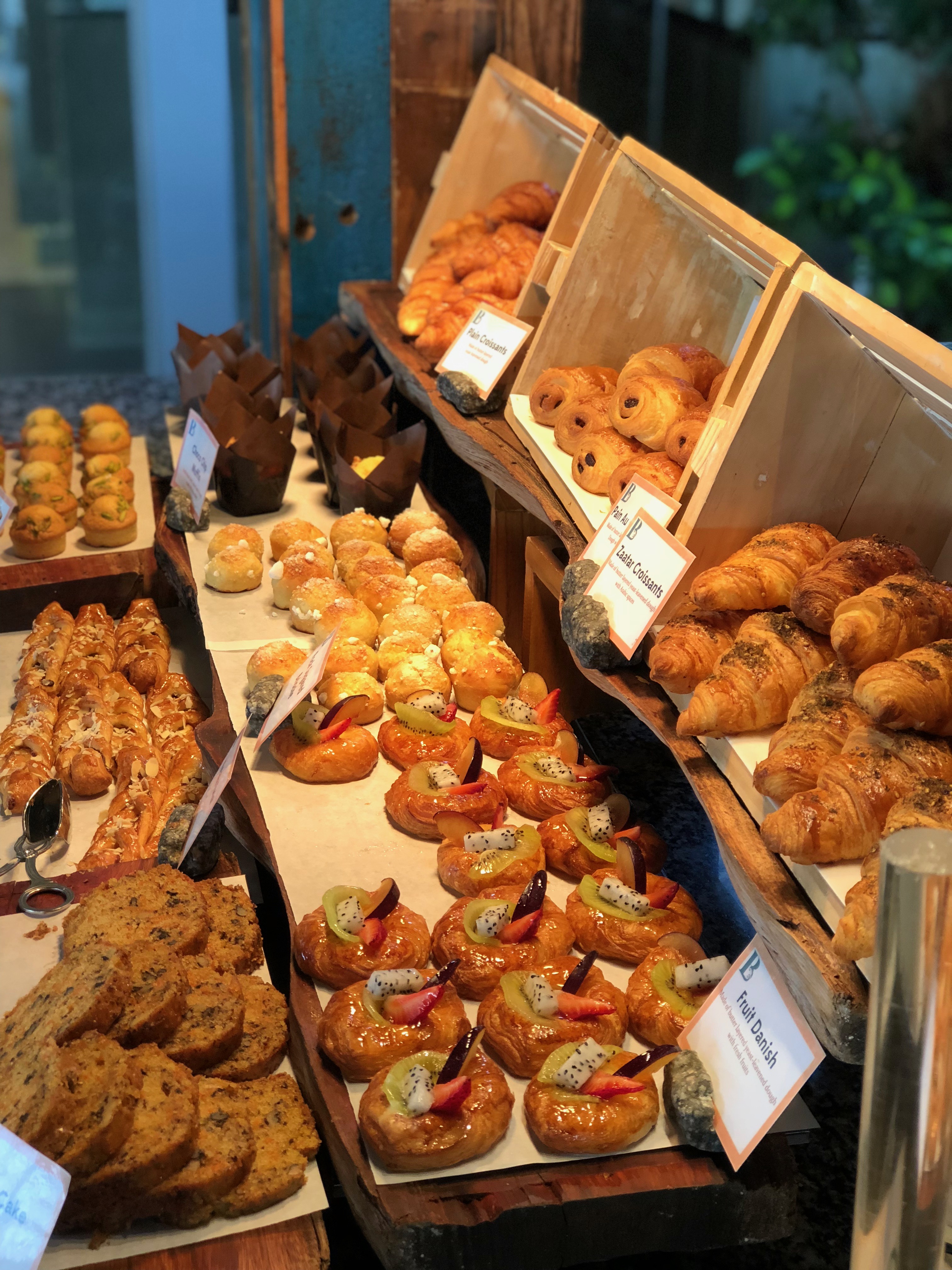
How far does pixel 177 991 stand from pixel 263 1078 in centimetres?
18

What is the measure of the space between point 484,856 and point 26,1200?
0.87 metres

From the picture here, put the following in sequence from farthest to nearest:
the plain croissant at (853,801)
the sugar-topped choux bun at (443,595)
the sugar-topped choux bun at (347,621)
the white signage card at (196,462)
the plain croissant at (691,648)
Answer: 1. the white signage card at (196,462)
2. the sugar-topped choux bun at (443,595)
3. the sugar-topped choux bun at (347,621)
4. the plain croissant at (691,648)
5. the plain croissant at (853,801)

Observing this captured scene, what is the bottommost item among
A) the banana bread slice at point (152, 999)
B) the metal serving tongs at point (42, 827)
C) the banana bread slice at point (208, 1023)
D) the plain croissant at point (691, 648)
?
the metal serving tongs at point (42, 827)

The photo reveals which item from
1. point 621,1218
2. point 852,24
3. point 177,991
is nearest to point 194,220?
point 852,24

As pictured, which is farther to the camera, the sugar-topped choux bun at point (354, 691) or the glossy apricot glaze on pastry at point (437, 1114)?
the sugar-topped choux bun at point (354, 691)

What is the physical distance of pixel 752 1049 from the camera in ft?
4.71

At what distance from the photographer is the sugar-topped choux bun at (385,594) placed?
8.62ft

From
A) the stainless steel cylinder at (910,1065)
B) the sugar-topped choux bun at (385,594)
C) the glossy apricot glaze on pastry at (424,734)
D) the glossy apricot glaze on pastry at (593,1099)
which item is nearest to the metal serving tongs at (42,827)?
the glossy apricot glaze on pastry at (424,734)

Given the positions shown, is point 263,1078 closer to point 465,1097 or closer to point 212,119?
point 465,1097

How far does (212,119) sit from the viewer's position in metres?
5.45

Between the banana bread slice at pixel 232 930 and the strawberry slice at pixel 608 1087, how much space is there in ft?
1.98

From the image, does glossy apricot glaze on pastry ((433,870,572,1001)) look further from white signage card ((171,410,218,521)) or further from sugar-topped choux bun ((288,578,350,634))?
white signage card ((171,410,218,521))

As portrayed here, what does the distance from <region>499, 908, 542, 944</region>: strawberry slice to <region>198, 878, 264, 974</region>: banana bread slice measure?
1.34ft

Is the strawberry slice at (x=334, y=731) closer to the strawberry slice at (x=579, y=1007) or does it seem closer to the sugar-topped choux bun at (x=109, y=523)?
the strawberry slice at (x=579, y=1007)
